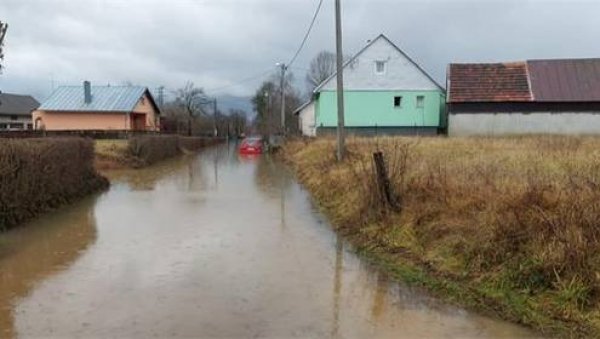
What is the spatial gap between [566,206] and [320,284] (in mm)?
3042

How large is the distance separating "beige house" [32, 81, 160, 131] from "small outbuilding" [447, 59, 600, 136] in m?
28.8

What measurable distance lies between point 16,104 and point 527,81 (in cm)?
7097

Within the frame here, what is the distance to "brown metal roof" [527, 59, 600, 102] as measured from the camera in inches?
1576

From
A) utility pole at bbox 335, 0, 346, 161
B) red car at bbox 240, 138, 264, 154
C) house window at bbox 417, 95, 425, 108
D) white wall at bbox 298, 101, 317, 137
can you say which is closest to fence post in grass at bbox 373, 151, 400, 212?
utility pole at bbox 335, 0, 346, 161

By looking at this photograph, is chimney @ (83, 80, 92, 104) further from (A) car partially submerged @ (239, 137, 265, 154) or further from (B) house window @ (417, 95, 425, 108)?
(B) house window @ (417, 95, 425, 108)

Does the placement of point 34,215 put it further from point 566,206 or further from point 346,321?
point 566,206

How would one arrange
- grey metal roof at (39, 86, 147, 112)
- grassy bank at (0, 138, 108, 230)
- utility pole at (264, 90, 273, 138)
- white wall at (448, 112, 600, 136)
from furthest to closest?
utility pole at (264, 90, 273, 138)
grey metal roof at (39, 86, 147, 112)
white wall at (448, 112, 600, 136)
grassy bank at (0, 138, 108, 230)

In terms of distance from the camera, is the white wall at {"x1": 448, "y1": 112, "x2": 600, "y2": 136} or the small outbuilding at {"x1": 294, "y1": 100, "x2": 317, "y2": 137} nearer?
the white wall at {"x1": 448, "y1": 112, "x2": 600, "y2": 136}

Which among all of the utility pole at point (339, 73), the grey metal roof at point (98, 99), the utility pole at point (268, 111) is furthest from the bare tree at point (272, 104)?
the utility pole at point (339, 73)

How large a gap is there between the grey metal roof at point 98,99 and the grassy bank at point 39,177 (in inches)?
1518

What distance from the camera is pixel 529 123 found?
4025 centimetres

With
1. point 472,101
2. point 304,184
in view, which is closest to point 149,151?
point 304,184

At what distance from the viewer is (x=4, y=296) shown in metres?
7.24

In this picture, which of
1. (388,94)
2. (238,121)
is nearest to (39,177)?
(388,94)
